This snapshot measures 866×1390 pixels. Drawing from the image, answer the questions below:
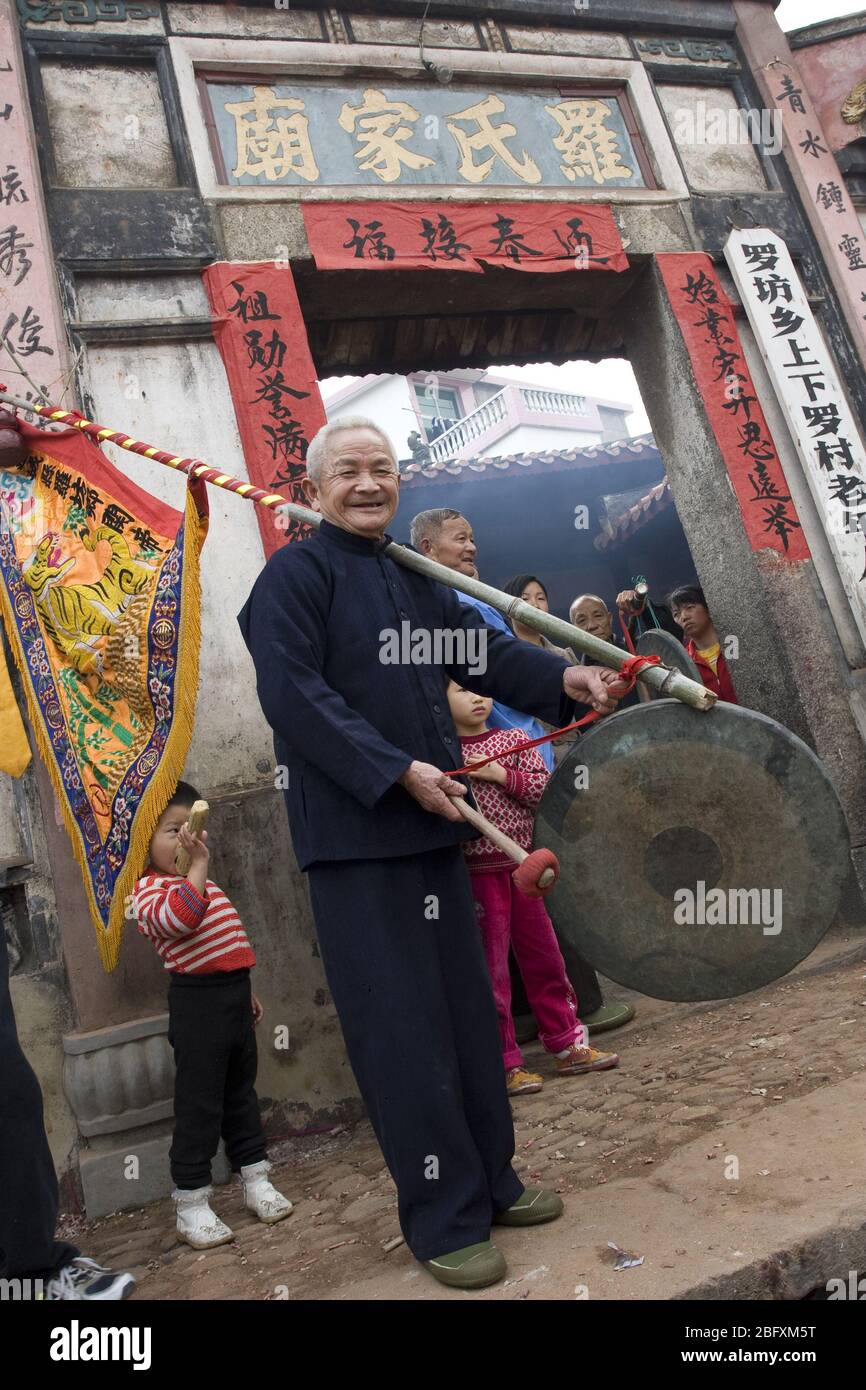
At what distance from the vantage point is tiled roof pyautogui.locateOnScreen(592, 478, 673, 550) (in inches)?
375

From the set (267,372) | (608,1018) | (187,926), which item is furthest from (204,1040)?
(267,372)

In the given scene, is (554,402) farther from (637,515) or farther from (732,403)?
(732,403)

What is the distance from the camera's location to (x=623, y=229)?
5.63m

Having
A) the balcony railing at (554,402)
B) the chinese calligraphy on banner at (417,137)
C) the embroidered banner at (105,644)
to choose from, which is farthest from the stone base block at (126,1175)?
the balcony railing at (554,402)

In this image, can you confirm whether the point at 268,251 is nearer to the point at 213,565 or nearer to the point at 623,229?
the point at 213,565

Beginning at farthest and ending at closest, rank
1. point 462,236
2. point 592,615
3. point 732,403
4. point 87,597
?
1. point 732,403
2. point 592,615
3. point 462,236
4. point 87,597

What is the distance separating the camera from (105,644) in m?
3.63

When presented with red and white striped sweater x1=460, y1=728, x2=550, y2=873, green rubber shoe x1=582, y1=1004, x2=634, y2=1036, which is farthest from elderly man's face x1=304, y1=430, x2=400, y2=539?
green rubber shoe x1=582, y1=1004, x2=634, y2=1036

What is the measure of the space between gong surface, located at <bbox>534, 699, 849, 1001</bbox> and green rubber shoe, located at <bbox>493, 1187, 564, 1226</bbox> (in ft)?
1.92

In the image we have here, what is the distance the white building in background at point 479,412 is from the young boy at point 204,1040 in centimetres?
1395

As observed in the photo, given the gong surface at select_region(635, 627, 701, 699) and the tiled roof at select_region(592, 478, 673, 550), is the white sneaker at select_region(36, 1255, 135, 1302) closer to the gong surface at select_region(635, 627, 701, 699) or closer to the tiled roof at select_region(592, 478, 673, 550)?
the gong surface at select_region(635, 627, 701, 699)

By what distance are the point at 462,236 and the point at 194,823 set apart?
3.58 meters

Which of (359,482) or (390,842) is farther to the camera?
(359,482)

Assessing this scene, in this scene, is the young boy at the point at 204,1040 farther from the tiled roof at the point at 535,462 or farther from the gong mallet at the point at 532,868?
the tiled roof at the point at 535,462
